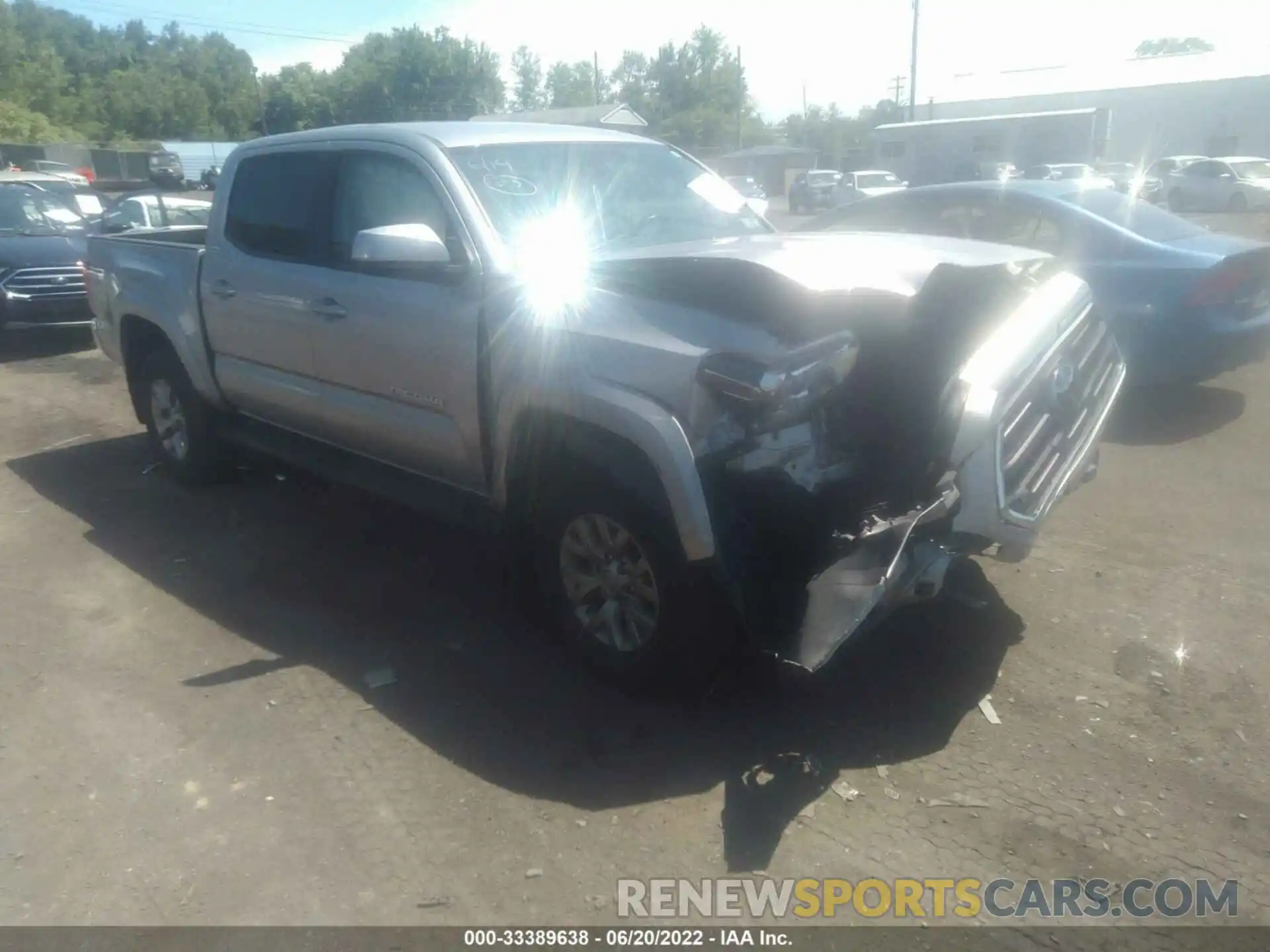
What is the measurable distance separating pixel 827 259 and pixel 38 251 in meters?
10.8

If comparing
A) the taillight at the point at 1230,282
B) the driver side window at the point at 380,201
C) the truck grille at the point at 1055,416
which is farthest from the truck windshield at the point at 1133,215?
the driver side window at the point at 380,201

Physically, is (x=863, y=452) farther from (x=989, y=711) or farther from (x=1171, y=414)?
(x=1171, y=414)

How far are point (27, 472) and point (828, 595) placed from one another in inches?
242

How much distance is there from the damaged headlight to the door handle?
212 cm

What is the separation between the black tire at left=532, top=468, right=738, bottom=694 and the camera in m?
3.52

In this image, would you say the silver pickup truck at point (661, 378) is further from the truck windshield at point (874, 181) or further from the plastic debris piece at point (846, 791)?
the truck windshield at point (874, 181)

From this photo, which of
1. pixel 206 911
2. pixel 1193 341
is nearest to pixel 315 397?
pixel 206 911

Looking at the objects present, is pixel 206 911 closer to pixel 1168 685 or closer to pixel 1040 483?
pixel 1040 483

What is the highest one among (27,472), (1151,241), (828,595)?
(1151,241)

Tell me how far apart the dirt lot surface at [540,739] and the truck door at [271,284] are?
2.88 feet

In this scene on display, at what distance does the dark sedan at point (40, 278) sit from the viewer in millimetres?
11414

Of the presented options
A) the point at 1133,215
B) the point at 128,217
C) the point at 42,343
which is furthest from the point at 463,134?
the point at 128,217

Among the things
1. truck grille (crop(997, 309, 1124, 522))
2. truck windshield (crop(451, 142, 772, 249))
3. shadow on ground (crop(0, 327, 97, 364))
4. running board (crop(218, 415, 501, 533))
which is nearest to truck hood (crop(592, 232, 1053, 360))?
truck grille (crop(997, 309, 1124, 522))

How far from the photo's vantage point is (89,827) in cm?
335
